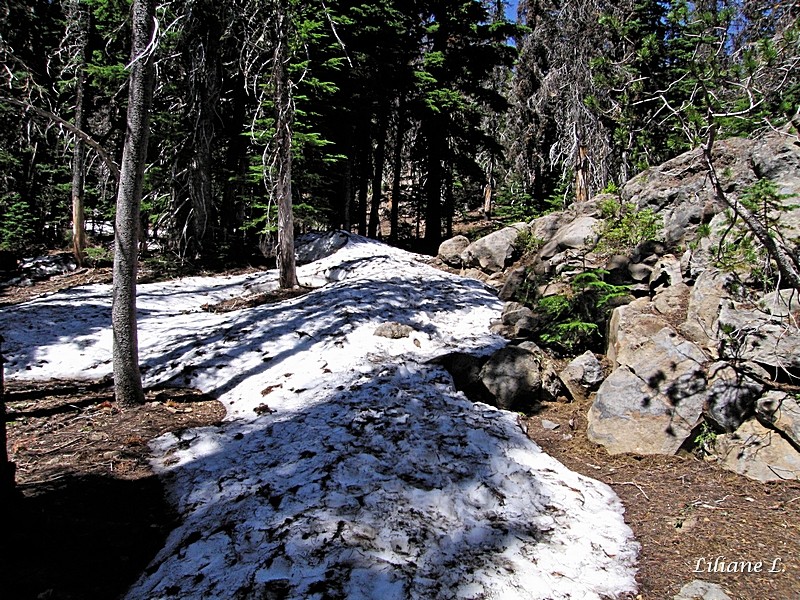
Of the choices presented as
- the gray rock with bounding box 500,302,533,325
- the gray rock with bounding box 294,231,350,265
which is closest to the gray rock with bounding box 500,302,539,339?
the gray rock with bounding box 500,302,533,325

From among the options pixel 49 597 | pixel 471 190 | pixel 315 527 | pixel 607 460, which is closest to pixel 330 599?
pixel 315 527

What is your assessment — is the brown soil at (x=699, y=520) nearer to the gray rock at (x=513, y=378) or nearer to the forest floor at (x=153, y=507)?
the forest floor at (x=153, y=507)

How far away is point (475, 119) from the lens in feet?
56.4

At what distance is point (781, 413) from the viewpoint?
4023 mm

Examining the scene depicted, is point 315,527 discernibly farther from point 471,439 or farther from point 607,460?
point 607,460

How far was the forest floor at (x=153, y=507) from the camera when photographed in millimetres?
2947

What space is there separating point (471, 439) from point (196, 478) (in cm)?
264

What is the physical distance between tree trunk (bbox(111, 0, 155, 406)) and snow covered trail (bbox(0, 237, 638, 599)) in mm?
1102

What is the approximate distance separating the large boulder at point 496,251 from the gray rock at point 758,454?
7.28 metres

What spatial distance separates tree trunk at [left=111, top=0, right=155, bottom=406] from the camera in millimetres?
5082

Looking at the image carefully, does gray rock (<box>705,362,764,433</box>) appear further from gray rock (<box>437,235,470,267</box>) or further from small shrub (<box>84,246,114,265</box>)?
small shrub (<box>84,246,114,265</box>)

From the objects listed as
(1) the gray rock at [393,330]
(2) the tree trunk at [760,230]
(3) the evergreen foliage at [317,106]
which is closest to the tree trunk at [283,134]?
(3) the evergreen foliage at [317,106]

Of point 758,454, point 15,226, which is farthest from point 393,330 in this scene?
point 15,226

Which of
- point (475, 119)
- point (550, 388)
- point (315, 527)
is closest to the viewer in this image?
point (315, 527)
